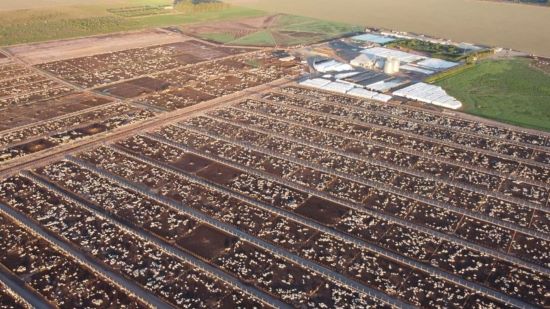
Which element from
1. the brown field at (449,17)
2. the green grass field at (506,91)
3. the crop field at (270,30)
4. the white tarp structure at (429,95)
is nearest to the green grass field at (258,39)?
the crop field at (270,30)

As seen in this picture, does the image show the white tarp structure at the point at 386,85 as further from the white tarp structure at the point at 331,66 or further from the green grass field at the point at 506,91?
the white tarp structure at the point at 331,66

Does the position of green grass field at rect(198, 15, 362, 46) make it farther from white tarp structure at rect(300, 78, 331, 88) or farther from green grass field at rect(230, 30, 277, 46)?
white tarp structure at rect(300, 78, 331, 88)

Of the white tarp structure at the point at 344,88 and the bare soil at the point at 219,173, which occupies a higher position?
the white tarp structure at the point at 344,88

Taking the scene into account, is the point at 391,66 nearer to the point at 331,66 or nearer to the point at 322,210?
the point at 331,66

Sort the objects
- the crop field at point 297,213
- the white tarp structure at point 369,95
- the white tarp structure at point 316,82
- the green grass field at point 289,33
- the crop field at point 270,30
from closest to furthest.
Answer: the crop field at point 297,213
the white tarp structure at point 369,95
the white tarp structure at point 316,82
the green grass field at point 289,33
the crop field at point 270,30

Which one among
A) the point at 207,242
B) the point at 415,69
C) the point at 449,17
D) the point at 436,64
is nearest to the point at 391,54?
the point at 415,69
